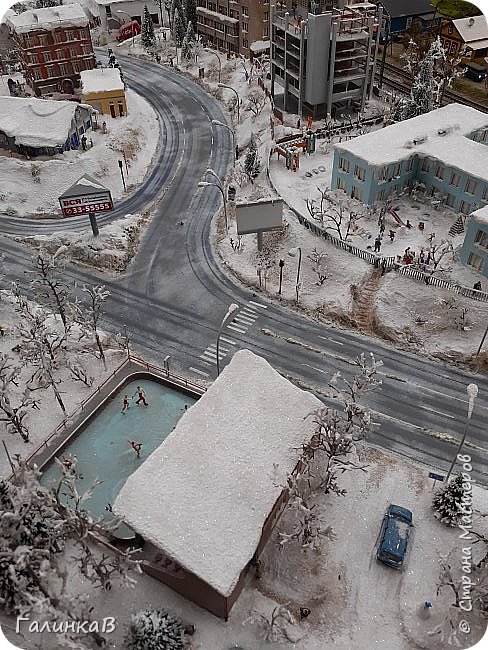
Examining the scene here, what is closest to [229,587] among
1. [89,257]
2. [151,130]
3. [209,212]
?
[89,257]

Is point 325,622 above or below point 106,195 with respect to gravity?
below

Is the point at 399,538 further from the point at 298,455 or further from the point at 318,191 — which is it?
the point at 318,191

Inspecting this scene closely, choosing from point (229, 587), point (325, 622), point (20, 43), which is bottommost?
point (325, 622)

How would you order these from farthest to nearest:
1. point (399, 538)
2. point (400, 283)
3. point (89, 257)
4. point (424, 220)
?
point (424, 220) < point (89, 257) < point (400, 283) < point (399, 538)

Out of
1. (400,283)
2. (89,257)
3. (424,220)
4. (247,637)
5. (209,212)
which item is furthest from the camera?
(209,212)

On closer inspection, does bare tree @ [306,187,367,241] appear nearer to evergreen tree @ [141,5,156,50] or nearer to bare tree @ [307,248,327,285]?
bare tree @ [307,248,327,285]

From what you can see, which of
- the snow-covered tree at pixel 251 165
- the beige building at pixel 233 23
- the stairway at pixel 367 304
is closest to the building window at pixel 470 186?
the stairway at pixel 367 304

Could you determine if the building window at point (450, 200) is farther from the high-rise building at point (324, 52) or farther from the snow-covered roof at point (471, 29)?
the snow-covered roof at point (471, 29)

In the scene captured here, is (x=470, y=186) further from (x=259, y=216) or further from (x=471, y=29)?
(x=471, y=29)
